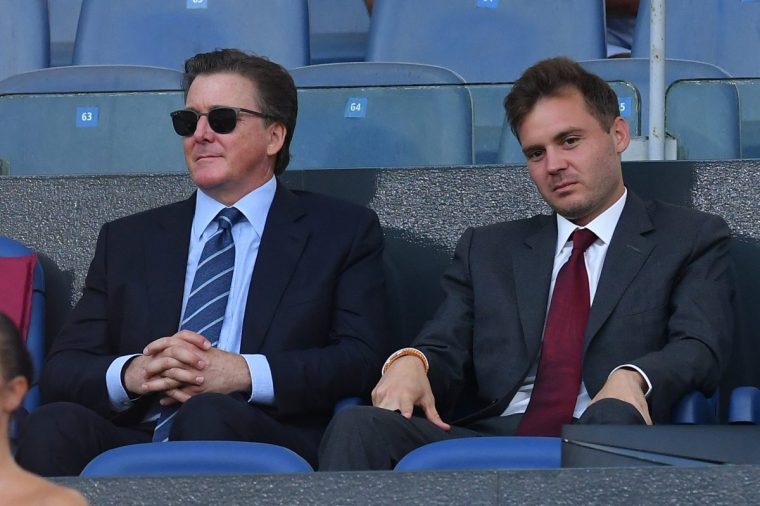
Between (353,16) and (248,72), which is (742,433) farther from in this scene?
A: (353,16)

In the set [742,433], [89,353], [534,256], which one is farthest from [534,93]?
[742,433]

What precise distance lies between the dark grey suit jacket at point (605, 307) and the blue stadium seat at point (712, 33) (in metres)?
1.94

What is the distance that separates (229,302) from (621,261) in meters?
0.83

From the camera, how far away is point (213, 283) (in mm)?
3152

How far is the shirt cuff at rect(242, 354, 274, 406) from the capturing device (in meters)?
2.92

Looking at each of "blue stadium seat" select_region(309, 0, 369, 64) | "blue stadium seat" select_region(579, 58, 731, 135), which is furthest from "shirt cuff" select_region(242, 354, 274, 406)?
"blue stadium seat" select_region(309, 0, 369, 64)

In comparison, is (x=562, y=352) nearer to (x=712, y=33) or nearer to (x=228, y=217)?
(x=228, y=217)

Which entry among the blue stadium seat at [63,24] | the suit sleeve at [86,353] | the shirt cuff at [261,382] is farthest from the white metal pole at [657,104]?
the blue stadium seat at [63,24]

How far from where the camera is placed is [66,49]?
580 cm

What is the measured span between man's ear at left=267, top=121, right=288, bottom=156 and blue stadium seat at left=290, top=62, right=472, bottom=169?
0.42m

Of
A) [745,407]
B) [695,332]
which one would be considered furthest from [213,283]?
[745,407]

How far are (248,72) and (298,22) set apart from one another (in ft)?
5.29

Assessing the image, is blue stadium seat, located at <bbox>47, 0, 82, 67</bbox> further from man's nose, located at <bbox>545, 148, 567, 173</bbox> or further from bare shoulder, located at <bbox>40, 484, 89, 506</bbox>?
bare shoulder, located at <bbox>40, 484, 89, 506</bbox>

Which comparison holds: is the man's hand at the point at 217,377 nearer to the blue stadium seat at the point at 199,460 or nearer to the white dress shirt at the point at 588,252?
the blue stadium seat at the point at 199,460
